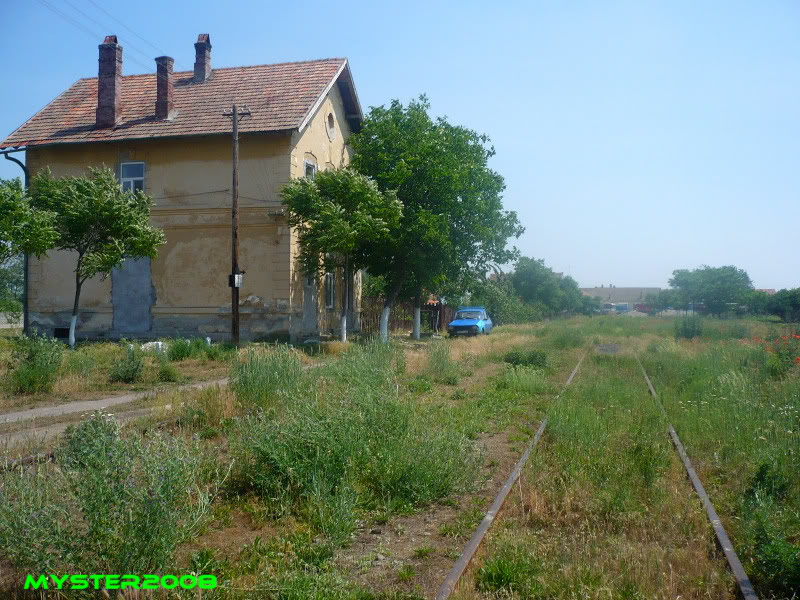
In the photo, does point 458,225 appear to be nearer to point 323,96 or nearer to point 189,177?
point 323,96

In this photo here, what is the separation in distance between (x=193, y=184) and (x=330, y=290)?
22.5ft

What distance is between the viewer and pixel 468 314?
36719 millimetres

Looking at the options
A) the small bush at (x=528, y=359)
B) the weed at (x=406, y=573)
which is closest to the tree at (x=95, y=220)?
the small bush at (x=528, y=359)

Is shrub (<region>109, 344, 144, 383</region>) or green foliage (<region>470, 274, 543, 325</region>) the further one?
green foliage (<region>470, 274, 543, 325</region>)

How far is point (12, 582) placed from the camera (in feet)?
14.2

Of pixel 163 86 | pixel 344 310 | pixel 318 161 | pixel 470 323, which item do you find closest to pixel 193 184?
pixel 163 86

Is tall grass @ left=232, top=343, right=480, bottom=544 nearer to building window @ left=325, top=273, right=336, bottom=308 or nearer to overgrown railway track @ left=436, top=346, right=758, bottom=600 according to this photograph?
overgrown railway track @ left=436, top=346, right=758, bottom=600

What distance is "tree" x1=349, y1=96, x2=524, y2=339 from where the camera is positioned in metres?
24.8

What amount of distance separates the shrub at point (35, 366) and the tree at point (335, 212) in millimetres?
9326

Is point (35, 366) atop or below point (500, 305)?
below

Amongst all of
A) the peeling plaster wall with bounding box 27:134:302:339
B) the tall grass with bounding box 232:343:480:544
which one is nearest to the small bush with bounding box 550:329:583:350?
the peeling plaster wall with bounding box 27:134:302:339

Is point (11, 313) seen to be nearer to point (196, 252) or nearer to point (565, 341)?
point (196, 252)

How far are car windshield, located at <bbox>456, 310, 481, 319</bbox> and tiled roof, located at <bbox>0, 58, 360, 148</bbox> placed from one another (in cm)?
1405

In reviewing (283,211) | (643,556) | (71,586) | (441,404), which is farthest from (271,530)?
(283,211)
